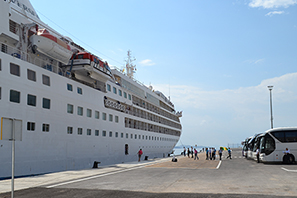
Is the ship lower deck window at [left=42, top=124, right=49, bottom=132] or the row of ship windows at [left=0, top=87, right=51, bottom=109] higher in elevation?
the row of ship windows at [left=0, top=87, right=51, bottom=109]

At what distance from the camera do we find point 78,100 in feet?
78.0

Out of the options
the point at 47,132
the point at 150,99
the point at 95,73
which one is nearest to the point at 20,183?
the point at 47,132

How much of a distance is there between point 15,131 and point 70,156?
15.2 meters

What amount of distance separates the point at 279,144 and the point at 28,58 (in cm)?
2189

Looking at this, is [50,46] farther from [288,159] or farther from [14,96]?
[288,159]

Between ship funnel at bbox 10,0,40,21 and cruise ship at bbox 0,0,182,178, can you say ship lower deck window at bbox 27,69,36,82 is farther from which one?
ship funnel at bbox 10,0,40,21

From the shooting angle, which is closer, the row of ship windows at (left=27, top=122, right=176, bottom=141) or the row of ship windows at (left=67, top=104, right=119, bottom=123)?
the row of ship windows at (left=27, top=122, right=176, bottom=141)

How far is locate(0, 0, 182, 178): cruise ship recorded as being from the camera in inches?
662

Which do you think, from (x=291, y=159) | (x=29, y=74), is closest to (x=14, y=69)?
(x=29, y=74)

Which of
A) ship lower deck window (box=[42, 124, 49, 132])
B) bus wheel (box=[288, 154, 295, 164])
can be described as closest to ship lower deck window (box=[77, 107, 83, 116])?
ship lower deck window (box=[42, 124, 49, 132])

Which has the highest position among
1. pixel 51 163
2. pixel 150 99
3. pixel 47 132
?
pixel 150 99

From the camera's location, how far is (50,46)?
2039 cm

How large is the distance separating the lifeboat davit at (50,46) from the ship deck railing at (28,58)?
0.77m

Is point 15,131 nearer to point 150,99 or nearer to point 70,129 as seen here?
point 70,129
